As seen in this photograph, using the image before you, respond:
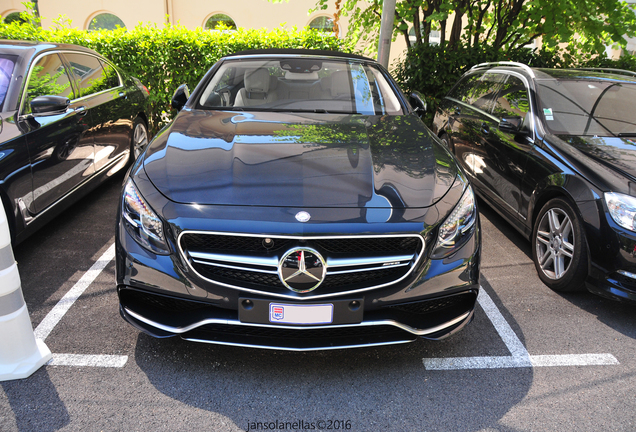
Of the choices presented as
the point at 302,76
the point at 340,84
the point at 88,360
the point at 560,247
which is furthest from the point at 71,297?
the point at 560,247

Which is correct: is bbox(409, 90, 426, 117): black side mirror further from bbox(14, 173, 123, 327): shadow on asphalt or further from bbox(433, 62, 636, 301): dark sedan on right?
bbox(14, 173, 123, 327): shadow on asphalt

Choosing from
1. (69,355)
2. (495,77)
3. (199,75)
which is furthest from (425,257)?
(199,75)

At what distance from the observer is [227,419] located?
2158mm

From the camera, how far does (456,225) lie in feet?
7.70

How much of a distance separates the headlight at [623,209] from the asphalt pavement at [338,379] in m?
0.67

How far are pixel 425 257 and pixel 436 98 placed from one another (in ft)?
21.4

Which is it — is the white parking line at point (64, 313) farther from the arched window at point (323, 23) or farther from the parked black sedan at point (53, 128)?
the arched window at point (323, 23)

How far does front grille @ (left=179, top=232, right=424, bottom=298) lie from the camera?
2148mm

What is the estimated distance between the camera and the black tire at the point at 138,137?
5.57 metres

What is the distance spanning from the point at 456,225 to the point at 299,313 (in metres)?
0.89

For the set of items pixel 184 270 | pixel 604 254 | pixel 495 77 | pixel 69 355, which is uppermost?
pixel 495 77

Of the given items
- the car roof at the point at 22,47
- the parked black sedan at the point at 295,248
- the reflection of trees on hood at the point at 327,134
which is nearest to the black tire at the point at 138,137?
the car roof at the point at 22,47

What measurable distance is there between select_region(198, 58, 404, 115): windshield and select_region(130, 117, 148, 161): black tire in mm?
2201

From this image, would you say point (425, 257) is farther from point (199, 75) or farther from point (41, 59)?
point (199, 75)
